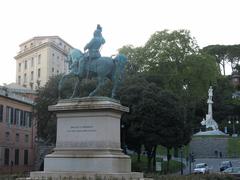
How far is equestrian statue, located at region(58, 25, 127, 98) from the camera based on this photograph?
2208 cm

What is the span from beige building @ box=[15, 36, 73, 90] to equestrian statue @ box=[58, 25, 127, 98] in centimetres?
7654

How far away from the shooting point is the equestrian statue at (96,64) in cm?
2208

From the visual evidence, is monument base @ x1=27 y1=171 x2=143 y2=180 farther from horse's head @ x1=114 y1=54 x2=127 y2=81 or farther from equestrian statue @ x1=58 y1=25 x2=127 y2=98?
horse's head @ x1=114 y1=54 x2=127 y2=81

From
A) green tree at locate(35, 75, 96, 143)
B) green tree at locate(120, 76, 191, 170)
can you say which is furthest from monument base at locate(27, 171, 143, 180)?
green tree at locate(35, 75, 96, 143)

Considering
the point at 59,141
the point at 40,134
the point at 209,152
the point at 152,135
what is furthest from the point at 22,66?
the point at 59,141

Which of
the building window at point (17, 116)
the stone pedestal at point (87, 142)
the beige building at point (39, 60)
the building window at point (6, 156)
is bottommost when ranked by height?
the building window at point (6, 156)

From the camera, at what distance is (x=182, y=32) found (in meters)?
74.6

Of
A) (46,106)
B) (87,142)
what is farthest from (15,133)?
(87,142)

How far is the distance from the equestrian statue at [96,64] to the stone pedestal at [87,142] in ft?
4.77

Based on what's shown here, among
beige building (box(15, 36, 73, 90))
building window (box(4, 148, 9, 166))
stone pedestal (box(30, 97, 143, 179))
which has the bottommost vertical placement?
building window (box(4, 148, 9, 166))

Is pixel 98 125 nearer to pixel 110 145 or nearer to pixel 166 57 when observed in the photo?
pixel 110 145

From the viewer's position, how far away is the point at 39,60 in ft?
335

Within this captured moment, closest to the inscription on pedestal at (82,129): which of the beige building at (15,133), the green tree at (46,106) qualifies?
the green tree at (46,106)

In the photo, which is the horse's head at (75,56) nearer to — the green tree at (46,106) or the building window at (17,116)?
the green tree at (46,106)
